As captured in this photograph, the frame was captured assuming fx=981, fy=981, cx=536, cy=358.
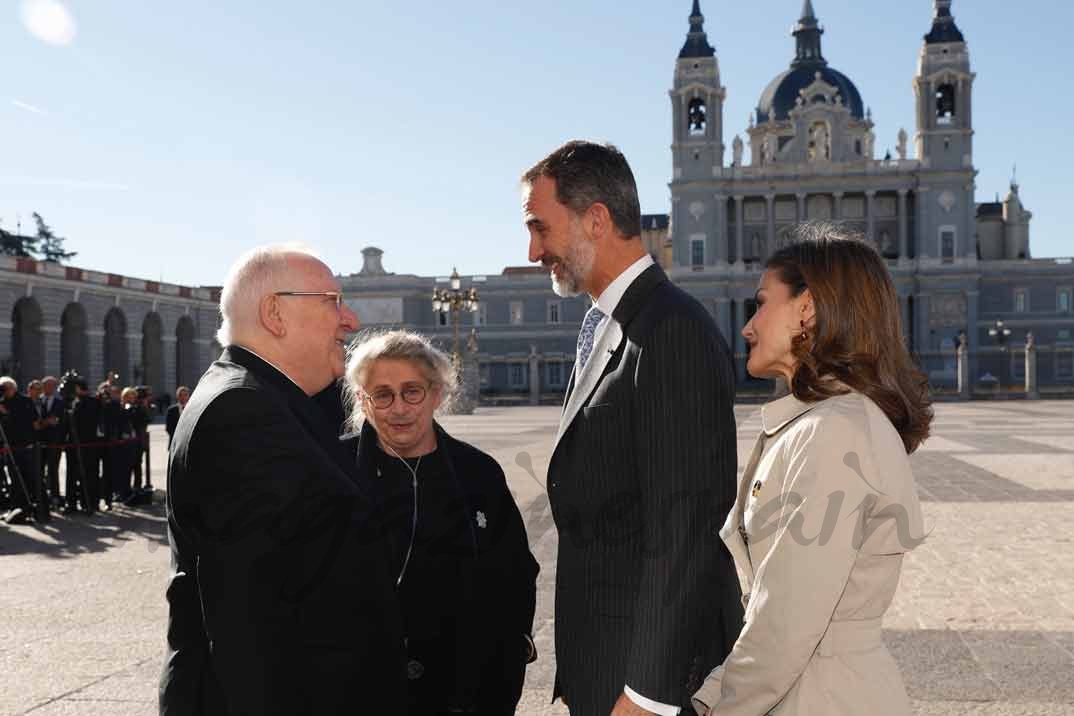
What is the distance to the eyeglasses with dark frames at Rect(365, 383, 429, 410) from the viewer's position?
3021mm

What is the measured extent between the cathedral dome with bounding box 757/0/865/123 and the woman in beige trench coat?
6831 centimetres

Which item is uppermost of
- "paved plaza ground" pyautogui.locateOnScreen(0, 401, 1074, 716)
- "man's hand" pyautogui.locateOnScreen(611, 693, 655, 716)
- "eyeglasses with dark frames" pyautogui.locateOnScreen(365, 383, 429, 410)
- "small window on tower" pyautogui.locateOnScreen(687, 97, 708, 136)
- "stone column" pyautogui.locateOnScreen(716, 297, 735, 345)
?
"small window on tower" pyautogui.locateOnScreen(687, 97, 708, 136)

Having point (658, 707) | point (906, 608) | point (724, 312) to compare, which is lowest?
point (906, 608)

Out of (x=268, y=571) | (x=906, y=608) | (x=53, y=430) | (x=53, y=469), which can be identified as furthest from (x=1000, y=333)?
(x=268, y=571)

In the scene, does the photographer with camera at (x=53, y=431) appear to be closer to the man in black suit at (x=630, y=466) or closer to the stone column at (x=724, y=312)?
the man in black suit at (x=630, y=466)

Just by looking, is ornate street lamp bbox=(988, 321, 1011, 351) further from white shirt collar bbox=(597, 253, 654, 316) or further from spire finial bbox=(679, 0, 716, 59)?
white shirt collar bbox=(597, 253, 654, 316)

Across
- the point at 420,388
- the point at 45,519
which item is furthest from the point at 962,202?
the point at 420,388

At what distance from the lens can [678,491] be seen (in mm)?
2053

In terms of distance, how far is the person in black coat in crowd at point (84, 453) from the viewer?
11.2 metres

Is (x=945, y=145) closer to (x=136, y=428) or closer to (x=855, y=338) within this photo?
(x=136, y=428)

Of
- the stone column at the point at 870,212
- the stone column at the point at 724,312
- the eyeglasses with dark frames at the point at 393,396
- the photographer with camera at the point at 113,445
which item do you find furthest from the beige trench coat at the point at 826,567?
the stone column at the point at 870,212

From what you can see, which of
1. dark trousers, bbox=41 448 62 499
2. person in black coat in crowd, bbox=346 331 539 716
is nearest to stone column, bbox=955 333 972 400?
dark trousers, bbox=41 448 62 499

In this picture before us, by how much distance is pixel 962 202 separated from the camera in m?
57.7

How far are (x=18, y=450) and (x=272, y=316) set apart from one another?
10501 millimetres
